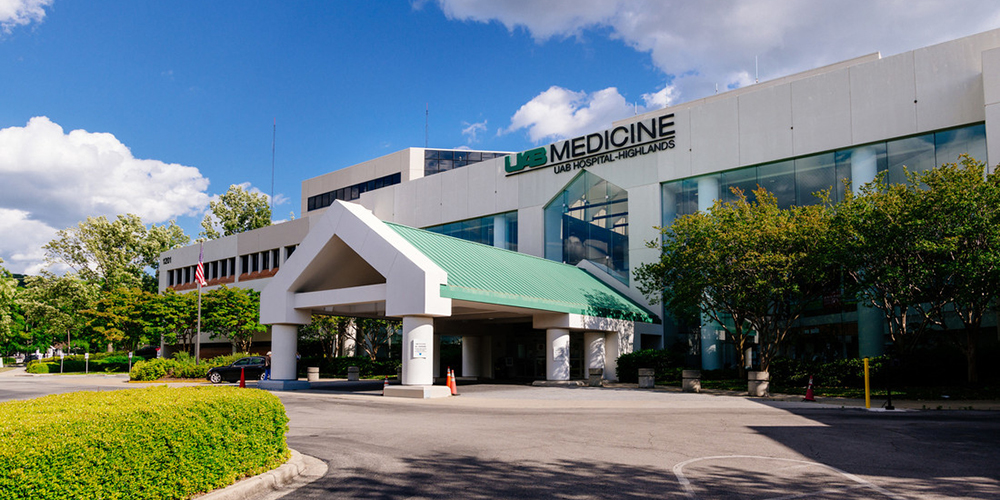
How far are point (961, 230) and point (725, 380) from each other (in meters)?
12.2

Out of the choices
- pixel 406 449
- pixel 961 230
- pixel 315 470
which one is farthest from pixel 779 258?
pixel 315 470

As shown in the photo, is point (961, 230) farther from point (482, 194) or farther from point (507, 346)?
point (482, 194)

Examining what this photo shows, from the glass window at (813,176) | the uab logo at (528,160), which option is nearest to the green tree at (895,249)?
the glass window at (813,176)

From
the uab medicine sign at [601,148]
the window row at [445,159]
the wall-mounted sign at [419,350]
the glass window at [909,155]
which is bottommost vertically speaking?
the wall-mounted sign at [419,350]

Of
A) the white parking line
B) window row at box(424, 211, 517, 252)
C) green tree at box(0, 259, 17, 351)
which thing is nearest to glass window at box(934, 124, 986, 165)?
window row at box(424, 211, 517, 252)

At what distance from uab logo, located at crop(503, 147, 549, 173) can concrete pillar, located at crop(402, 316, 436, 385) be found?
19954mm

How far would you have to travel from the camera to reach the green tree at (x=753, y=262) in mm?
25781

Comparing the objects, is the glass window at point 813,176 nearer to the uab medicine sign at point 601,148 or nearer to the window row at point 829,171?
the window row at point 829,171

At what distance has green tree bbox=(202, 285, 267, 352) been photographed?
48438 millimetres

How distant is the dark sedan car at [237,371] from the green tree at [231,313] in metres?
13.6

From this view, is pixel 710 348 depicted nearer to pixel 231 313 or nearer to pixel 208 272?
pixel 231 313

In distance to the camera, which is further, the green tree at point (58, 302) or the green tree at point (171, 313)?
the green tree at point (58, 302)

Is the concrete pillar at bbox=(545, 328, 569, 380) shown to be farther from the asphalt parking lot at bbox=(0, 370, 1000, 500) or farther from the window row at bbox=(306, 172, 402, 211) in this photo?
the window row at bbox=(306, 172, 402, 211)

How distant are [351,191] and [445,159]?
10.3m
